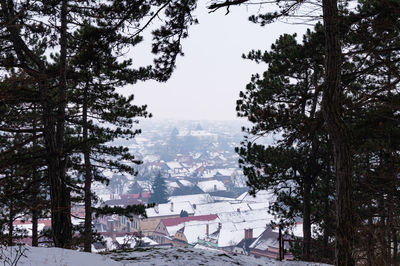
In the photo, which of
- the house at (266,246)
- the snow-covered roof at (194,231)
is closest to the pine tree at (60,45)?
the house at (266,246)

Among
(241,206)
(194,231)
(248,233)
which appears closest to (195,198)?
(241,206)

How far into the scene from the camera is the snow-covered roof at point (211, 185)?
148262 millimetres

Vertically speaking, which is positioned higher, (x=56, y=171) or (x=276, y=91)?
(x=276, y=91)

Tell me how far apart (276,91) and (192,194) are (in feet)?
417

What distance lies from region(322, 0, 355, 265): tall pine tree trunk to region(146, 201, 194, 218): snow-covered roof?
9696 centimetres

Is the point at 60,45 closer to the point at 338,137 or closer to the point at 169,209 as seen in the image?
the point at 338,137

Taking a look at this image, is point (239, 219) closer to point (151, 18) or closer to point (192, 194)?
point (192, 194)

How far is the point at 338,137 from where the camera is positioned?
5.42m

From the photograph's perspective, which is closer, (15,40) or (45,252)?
(45,252)

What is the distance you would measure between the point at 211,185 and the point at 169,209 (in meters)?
48.1

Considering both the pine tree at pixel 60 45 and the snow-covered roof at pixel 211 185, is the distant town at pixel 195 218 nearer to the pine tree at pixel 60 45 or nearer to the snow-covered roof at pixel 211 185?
the snow-covered roof at pixel 211 185

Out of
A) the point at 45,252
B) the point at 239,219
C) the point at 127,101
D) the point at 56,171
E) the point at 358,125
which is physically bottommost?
the point at 239,219

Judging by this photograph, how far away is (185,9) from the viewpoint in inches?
246

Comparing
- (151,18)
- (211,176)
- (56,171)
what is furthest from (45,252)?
(211,176)
